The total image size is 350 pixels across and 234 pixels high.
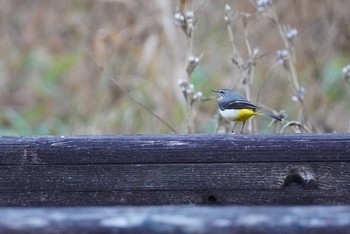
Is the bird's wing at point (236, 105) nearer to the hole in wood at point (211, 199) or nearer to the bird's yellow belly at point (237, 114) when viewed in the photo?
the bird's yellow belly at point (237, 114)

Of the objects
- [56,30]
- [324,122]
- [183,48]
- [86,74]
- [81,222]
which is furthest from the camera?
[56,30]

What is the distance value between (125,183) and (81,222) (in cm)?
98

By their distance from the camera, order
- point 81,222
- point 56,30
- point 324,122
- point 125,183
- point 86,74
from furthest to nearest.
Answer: point 56,30 < point 86,74 < point 324,122 < point 125,183 < point 81,222

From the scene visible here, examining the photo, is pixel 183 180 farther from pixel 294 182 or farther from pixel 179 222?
pixel 179 222

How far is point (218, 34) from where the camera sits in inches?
263

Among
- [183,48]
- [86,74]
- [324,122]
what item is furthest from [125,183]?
[86,74]

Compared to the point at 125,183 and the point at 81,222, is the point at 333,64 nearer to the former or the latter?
the point at 125,183

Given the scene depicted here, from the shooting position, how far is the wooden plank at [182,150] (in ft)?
6.20

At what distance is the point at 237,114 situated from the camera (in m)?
3.19

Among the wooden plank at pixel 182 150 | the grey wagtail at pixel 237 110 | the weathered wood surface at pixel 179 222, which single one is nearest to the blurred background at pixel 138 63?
the grey wagtail at pixel 237 110

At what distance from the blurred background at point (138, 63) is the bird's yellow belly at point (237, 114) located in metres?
2.04

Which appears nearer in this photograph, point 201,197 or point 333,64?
point 201,197

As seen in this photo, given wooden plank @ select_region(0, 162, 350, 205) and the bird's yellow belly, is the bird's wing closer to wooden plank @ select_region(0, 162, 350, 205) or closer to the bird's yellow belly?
the bird's yellow belly

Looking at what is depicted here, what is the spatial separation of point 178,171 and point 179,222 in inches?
38.9
